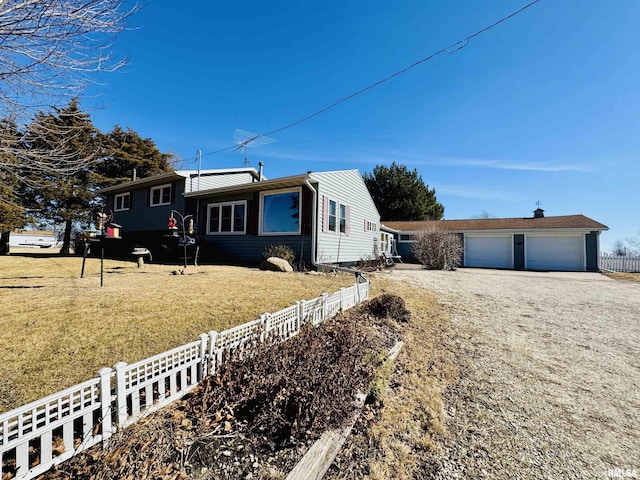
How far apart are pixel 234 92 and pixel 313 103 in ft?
17.8

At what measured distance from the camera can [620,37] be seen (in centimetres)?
644

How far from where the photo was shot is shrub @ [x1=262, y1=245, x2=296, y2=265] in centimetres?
1023

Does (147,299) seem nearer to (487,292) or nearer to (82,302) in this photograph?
(82,302)

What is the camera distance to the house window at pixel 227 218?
1188 cm

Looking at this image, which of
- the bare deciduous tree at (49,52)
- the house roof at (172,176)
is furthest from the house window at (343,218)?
the bare deciduous tree at (49,52)

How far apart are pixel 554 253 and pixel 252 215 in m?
18.3

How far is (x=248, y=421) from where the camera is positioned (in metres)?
2.02

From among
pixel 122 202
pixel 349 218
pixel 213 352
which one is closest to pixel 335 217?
pixel 349 218

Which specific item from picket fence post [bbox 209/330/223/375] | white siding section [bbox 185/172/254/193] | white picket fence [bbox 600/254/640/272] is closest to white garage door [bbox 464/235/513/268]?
white picket fence [bbox 600/254/640/272]

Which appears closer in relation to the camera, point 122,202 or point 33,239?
point 122,202

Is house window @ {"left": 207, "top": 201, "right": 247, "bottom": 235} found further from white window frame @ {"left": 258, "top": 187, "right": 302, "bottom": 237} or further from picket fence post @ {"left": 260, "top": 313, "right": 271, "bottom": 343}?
picket fence post @ {"left": 260, "top": 313, "right": 271, "bottom": 343}

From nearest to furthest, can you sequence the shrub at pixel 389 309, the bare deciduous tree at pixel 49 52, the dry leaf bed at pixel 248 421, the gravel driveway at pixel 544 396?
the dry leaf bed at pixel 248 421, the gravel driveway at pixel 544 396, the bare deciduous tree at pixel 49 52, the shrub at pixel 389 309

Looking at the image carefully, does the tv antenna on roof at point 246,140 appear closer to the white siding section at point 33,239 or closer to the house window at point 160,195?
the house window at point 160,195

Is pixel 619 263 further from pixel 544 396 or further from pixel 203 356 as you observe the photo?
pixel 203 356
